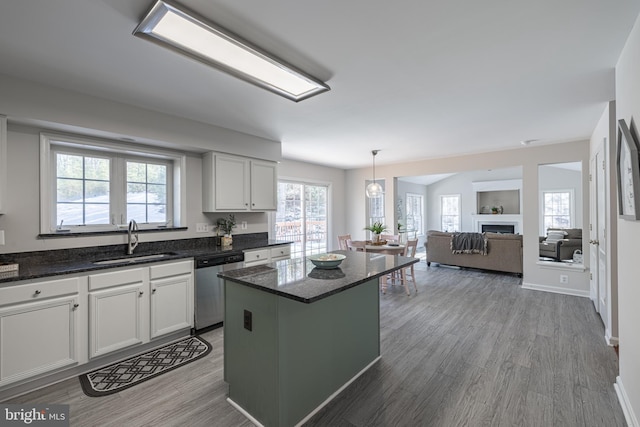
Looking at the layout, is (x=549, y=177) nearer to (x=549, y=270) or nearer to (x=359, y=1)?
(x=549, y=270)

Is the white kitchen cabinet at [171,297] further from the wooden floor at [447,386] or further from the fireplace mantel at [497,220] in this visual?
the fireplace mantel at [497,220]

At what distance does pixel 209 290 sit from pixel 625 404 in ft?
11.7

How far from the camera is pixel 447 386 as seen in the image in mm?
2225

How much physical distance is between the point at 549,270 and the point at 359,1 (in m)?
5.19

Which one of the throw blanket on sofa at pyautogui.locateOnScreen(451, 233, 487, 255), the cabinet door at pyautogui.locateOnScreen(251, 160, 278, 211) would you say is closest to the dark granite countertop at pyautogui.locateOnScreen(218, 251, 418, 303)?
the cabinet door at pyautogui.locateOnScreen(251, 160, 278, 211)

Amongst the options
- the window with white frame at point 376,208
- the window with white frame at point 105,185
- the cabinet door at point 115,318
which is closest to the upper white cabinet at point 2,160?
the window with white frame at point 105,185

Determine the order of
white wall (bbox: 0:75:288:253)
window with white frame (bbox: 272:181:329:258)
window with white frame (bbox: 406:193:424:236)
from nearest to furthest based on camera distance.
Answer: white wall (bbox: 0:75:288:253)
window with white frame (bbox: 272:181:329:258)
window with white frame (bbox: 406:193:424:236)

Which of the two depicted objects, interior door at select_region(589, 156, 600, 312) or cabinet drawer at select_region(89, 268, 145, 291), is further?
interior door at select_region(589, 156, 600, 312)

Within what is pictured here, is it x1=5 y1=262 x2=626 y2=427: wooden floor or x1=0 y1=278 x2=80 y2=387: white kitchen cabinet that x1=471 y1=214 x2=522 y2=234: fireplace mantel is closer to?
x1=5 y1=262 x2=626 y2=427: wooden floor

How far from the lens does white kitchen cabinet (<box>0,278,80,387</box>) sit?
205cm

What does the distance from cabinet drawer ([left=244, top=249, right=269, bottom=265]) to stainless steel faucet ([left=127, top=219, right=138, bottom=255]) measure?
1.20 metres

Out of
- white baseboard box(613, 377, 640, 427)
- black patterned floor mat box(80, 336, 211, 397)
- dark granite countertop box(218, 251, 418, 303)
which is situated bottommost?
black patterned floor mat box(80, 336, 211, 397)

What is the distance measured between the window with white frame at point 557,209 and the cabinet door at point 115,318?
10.4 metres

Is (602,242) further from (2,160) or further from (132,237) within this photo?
(2,160)
